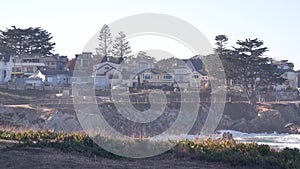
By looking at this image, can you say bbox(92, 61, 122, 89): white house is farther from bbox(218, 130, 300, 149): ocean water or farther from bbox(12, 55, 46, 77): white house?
bbox(218, 130, 300, 149): ocean water

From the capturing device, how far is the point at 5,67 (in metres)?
71.6

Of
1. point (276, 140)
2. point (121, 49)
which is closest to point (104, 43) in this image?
point (121, 49)

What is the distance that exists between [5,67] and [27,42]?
35.9 ft

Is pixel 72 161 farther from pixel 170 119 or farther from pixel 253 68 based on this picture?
pixel 253 68

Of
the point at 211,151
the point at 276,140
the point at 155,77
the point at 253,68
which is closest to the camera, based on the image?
the point at 211,151

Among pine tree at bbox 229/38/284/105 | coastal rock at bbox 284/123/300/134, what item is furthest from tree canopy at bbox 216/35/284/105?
coastal rock at bbox 284/123/300/134

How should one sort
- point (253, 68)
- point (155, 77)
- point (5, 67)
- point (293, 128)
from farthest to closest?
point (155, 77), point (5, 67), point (253, 68), point (293, 128)

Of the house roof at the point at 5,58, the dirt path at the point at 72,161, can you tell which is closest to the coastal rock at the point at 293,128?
the dirt path at the point at 72,161

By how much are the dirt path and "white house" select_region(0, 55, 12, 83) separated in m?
58.6

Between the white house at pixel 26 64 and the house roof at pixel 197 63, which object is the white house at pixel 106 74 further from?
the house roof at pixel 197 63

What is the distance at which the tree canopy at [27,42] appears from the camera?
7994 centimetres

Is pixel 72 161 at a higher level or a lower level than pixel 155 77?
lower

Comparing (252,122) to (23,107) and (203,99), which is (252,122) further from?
(23,107)

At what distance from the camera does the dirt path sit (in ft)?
40.9
